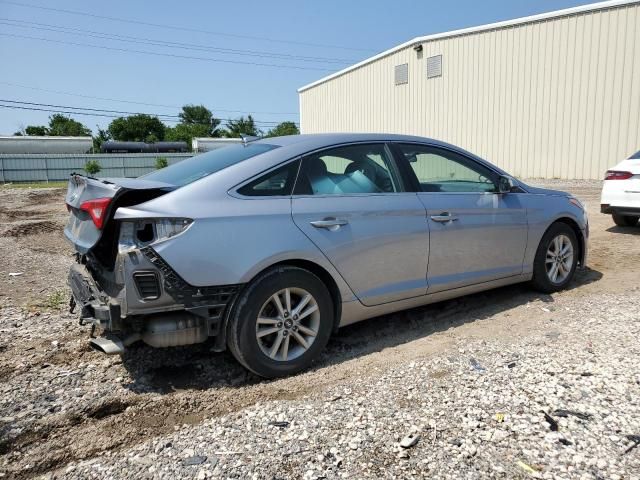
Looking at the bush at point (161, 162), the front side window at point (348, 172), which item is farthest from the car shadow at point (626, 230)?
the bush at point (161, 162)

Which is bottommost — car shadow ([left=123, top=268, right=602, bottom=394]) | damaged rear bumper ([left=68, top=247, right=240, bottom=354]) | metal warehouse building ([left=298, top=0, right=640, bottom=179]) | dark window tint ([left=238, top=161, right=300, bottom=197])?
car shadow ([left=123, top=268, right=602, bottom=394])

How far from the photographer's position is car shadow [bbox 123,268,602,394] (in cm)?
360

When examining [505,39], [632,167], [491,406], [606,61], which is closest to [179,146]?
[505,39]

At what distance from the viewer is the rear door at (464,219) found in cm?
433

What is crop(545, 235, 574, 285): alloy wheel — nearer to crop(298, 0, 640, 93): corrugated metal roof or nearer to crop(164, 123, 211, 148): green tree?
crop(298, 0, 640, 93): corrugated metal roof

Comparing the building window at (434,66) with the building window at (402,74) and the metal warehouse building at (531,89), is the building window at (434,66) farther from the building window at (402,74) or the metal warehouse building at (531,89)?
the building window at (402,74)

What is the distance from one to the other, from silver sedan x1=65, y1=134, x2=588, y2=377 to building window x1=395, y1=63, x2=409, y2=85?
20.4m

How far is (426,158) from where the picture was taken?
458 cm

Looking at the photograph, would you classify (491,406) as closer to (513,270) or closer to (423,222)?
(423,222)

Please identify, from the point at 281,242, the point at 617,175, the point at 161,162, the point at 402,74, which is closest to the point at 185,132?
the point at 161,162

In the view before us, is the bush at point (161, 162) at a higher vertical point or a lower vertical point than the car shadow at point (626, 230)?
higher

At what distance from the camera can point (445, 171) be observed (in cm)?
470

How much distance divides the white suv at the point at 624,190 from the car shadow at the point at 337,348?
3.99 metres

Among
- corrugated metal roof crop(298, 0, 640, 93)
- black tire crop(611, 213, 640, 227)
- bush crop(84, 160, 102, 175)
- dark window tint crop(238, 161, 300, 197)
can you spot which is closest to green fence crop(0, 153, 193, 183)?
bush crop(84, 160, 102, 175)
